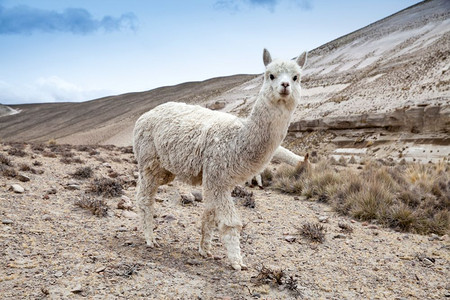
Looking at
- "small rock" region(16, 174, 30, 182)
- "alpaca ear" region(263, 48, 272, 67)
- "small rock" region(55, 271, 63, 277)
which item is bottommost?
"small rock" region(55, 271, 63, 277)

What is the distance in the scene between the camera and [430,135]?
48.7 feet

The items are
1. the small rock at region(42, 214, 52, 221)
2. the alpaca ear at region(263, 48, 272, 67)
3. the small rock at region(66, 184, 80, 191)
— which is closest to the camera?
the alpaca ear at region(263, 48, 272, 67)

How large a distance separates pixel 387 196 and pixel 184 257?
483 cm

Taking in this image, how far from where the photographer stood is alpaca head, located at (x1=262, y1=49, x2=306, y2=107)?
3602 mm

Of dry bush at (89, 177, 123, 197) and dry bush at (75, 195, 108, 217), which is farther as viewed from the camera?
dry bush at (89, 177, 123, 197)

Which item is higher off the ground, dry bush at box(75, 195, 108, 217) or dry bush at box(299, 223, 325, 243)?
dry bush at box(75, 195, 108, 217)

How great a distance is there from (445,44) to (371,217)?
73.5ft

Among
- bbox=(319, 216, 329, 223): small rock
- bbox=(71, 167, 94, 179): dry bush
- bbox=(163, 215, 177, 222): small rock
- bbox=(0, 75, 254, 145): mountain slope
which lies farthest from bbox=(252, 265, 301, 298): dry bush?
bbox=(0, 75, 254, 145): mountain slope

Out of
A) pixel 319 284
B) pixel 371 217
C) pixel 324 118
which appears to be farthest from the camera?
pixel 324 118

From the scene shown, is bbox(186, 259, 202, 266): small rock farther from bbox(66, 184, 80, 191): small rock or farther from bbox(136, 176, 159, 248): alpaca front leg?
bbox(66, 184, 80, 191): small rock

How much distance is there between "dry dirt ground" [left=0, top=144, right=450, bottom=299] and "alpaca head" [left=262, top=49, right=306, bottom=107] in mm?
2131

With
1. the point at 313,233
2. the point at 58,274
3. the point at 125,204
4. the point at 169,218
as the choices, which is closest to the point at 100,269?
the point at 58,274

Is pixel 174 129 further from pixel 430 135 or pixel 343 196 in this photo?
pixel 430 135

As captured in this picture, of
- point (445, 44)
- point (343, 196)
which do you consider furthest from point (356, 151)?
point (445, 44)
